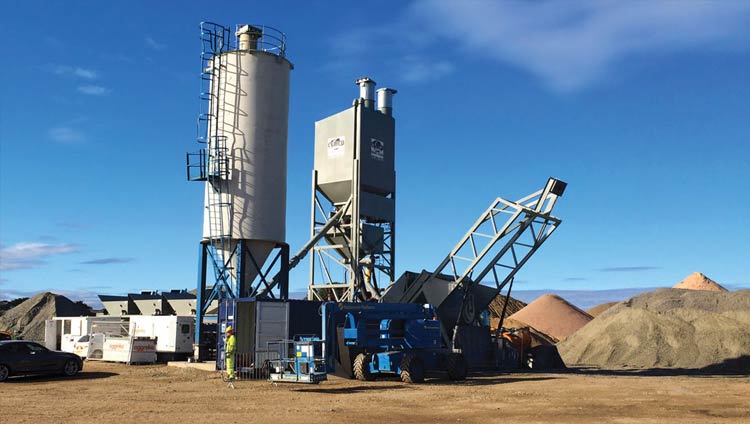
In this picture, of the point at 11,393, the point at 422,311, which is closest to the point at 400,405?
the point at 422,311

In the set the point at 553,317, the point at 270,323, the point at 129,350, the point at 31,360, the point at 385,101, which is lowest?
the point at 31,360

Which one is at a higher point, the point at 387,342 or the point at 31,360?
the point at 387,342

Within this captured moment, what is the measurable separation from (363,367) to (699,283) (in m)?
72.6

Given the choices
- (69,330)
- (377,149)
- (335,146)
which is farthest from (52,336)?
(377,149)

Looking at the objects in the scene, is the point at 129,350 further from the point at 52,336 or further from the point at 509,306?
the point at 509,306

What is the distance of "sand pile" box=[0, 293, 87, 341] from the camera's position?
6109 cm

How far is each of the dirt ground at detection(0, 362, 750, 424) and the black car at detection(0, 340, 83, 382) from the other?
426mm

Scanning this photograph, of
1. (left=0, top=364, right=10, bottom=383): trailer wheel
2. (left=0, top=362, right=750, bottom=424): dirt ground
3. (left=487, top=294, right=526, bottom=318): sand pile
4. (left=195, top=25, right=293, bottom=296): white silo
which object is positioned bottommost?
(left=0, top=362, right=750, bottom=424): dirt ground

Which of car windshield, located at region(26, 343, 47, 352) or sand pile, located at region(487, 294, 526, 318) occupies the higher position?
sand pile, located at region(487, 294, 526, 318)

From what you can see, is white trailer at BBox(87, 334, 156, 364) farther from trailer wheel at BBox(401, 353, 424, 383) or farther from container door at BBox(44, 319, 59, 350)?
trailer wheel at BBox(401, 353, 424, 383)

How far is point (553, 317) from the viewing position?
7700 cm

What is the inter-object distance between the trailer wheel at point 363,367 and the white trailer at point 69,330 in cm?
1693

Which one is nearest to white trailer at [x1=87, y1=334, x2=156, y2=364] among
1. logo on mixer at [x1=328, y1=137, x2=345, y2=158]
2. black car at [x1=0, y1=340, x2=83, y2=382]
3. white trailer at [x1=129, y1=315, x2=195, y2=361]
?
white trailer at [x1=129, y1=315, x2=195, y2=361]

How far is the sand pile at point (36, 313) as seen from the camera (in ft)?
200
